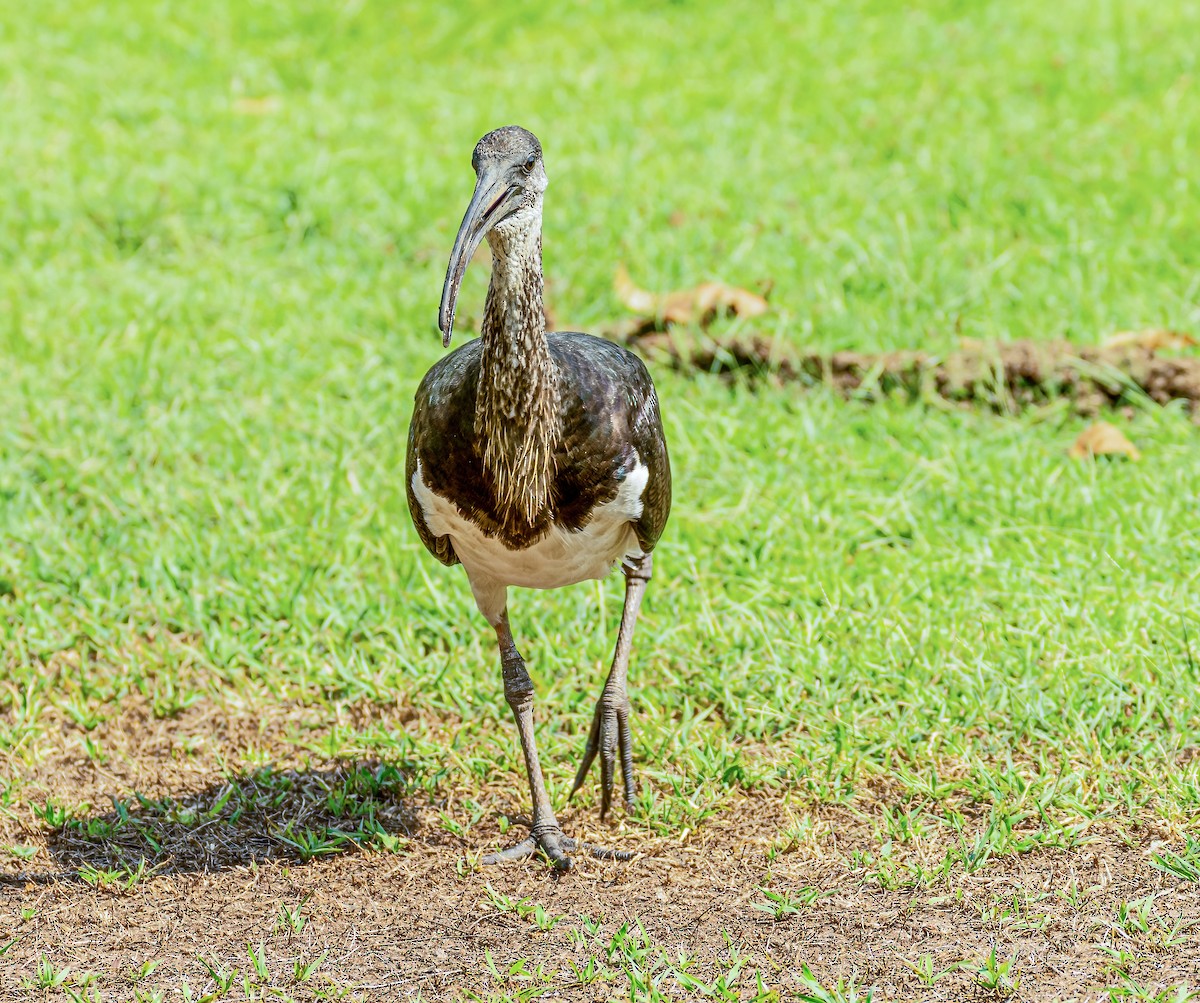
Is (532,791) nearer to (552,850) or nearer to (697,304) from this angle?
(552,850)

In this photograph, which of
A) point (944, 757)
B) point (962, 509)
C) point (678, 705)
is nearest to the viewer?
point (944, 757)

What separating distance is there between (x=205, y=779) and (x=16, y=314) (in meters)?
3.04

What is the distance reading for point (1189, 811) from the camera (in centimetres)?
377

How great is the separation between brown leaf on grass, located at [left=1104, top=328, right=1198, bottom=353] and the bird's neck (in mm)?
3282

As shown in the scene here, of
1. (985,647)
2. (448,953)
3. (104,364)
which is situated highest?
(104,364)

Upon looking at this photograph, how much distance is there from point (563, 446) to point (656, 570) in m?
1.55

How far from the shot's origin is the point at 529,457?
3455mm

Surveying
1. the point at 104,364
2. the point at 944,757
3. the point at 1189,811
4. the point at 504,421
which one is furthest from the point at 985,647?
the point at 104,364

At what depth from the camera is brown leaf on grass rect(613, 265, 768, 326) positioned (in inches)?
246

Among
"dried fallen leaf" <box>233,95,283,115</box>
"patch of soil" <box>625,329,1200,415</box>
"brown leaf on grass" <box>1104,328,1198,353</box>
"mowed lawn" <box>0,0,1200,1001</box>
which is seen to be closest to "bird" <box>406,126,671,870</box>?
"mowed lawn" <box>0,0,1200,1001</box>

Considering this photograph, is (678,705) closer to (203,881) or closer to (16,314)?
(203,881)

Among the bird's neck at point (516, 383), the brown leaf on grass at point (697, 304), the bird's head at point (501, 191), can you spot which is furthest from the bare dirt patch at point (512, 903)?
the brown leaf on grass at point (697, 304)

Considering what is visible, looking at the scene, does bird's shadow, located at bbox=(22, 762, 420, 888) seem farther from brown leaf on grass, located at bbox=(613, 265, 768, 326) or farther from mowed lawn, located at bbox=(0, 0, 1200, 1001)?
brown leaf on grass, located at bbox=(613, 265, 768, 326)

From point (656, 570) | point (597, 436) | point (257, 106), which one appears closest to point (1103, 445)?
point (656, 570)
